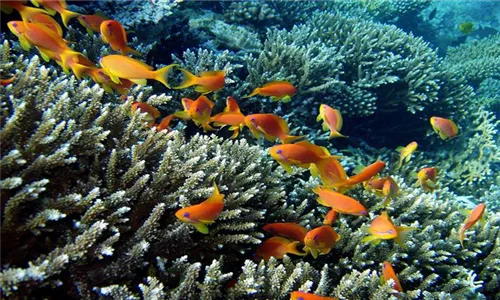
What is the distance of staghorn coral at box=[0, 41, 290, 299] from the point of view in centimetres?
195

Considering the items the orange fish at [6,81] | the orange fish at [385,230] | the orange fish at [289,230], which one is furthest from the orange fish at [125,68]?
the orange fish at [385,230]

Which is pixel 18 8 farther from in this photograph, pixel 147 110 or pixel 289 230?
pixel 289 230

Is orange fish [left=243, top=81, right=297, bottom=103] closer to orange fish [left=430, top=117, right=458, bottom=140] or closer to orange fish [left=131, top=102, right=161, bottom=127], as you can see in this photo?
orange fish [left=131, top=102, right=161, bottom=127]

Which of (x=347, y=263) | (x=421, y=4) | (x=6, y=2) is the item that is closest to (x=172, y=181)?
(x=347, y=263)

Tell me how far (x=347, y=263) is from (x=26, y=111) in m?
2.88

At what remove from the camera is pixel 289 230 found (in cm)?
283

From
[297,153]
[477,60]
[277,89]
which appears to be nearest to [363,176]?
[297,153]

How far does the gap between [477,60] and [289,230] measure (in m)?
10.5

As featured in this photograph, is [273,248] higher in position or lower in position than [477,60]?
lower

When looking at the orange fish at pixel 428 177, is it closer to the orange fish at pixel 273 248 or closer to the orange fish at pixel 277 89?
the orange fish at pixel 277 89

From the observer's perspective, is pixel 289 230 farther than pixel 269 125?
No

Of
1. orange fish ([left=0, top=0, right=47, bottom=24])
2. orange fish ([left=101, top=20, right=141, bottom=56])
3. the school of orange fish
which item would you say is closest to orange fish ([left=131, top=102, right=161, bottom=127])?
the school of orange fish

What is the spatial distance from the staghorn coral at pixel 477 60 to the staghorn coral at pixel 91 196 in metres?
8.55

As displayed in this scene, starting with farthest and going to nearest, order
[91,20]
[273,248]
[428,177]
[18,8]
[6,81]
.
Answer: [428,177] < [91,20] < [18,8] < [273,248] < [6,81]
